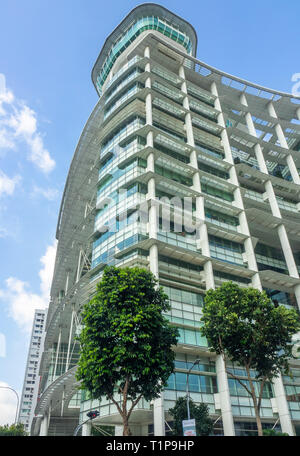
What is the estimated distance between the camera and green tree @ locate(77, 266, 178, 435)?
19.2m

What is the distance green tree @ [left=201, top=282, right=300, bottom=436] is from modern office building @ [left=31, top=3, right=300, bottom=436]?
6609 mm

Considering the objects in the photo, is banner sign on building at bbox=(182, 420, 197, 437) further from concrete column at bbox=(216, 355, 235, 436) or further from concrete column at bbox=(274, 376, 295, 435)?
concrete column at bbox=(274, 376, 295, 435)

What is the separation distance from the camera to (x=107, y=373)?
62.6 ft

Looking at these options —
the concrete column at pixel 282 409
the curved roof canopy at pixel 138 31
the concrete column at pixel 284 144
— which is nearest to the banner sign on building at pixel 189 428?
the concrete column at pixel 282 409

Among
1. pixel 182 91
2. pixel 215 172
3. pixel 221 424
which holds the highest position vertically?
pixel 182 91

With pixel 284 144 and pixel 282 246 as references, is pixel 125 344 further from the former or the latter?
pixel 284 144

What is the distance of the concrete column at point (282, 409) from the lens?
2897cm

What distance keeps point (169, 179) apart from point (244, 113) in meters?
24.7

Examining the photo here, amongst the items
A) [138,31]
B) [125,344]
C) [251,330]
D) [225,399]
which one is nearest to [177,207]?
[251,330]

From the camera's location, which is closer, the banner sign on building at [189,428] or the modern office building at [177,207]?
the banner sign on building at [189,428]

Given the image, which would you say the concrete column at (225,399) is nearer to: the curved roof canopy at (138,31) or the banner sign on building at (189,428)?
the banner sign on building at (189,428)

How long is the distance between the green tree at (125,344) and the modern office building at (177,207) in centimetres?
622

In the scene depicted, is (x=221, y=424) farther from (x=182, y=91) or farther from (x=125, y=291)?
(x=182, y=91)
